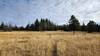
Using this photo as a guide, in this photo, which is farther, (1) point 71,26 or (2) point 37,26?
(2) point 37,26

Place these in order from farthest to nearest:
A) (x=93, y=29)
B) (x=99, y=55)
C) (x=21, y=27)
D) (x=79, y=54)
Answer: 1. (x=21, y=27)
2. (x=93, y=29)
3. (x=79, y=54)
4. (x=99, y=55)

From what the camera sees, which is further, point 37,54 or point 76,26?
point 76,26

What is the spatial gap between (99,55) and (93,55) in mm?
328

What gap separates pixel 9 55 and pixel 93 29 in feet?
155

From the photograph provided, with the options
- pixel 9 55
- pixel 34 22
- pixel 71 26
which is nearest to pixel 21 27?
pixel 34 22

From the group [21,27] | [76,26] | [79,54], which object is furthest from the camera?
[21,27]

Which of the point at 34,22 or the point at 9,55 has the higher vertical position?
the point at 34,22

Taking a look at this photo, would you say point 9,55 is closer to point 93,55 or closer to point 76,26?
point 93,55

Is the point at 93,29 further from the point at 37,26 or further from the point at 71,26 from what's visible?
the point at 37,26

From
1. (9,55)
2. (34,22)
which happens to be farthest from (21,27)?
(9,55)

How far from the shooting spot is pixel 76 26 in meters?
48.4

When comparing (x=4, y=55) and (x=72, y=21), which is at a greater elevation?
(x=72, y=21)

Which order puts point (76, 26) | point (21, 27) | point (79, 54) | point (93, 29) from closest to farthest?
1. point (79, 54)
2. point (76, 26)
3. point (93, 29)
4. point (21, 27)

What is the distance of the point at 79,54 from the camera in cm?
851
